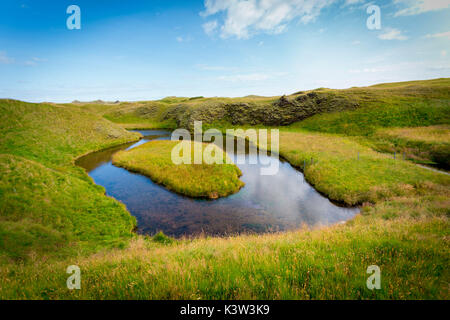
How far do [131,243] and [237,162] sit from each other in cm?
2275

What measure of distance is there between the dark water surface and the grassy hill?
1727 mm

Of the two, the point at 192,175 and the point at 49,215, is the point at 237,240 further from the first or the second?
the point at 192,175

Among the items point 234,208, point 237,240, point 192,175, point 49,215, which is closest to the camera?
point 237,240

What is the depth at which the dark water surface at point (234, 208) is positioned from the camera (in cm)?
1456

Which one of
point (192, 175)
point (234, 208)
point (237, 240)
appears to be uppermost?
point (192, 175)

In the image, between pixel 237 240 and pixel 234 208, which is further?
pixel 234 208

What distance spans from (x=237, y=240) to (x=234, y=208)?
829 cm

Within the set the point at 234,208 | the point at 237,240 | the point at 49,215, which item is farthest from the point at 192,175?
the point at 237,240

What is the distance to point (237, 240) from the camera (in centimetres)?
906

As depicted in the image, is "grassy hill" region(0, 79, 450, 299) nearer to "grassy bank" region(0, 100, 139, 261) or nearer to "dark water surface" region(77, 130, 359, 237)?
"grassy bank" region(0, 100, 139, 261)

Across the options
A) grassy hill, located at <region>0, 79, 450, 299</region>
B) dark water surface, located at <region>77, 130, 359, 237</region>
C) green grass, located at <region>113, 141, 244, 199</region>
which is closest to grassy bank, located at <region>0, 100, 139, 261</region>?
grassy hill, located at <region>0, 79, 450, 299</region>

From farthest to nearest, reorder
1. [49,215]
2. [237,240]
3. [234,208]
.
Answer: [234,208]
[49,215]
[237,240]
